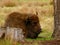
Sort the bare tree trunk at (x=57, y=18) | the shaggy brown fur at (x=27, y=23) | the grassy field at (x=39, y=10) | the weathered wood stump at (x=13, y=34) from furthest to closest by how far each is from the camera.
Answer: the grassy field at (x=39, y=10) → the shaggy brown fur at (x=27, y=23) → the bare tree trunk at (x=57, y=18) → the weathered wood stump at (x=13, y=34)

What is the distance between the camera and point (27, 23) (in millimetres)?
10711

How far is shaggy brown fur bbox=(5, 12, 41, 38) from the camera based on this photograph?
1059 cm

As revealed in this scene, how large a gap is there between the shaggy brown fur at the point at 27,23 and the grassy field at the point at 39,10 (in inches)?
11.9

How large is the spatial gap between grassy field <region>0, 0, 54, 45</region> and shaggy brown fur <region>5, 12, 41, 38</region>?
30 centimetres

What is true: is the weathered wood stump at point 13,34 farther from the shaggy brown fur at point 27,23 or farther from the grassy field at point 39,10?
the shaggy brown fur at point 27,23

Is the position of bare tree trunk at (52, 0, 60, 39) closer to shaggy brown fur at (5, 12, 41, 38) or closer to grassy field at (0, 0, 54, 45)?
grassy field at (0, 0, 54, 45)

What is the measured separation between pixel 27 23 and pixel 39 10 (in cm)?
583

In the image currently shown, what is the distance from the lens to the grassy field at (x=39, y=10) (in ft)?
37.1

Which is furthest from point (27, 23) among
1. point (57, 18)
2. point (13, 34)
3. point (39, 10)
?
point (39, 10)

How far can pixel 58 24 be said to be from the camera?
10211 mm

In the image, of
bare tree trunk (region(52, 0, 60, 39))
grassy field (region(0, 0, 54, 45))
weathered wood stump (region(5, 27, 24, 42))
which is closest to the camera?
weathered wood stump (region(5, 27, 24, 42))

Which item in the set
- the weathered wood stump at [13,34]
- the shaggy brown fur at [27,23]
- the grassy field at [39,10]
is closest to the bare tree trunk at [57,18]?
the grassy field at [39,10]

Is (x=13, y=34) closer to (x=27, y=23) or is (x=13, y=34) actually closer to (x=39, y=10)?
(x=27, y=23)

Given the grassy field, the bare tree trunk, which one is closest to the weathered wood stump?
the grassy field
